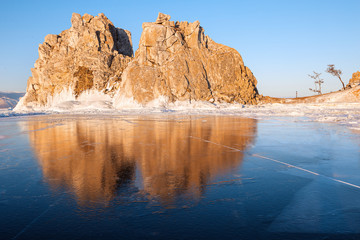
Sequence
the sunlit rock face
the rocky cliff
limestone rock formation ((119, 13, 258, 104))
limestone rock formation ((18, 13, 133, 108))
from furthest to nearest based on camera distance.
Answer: limestone rock formation ((18, 13, 133, 108)) < the rocky cliff < limestone rock formation ((119, 13, 258, 104)) < the sunlit rock face

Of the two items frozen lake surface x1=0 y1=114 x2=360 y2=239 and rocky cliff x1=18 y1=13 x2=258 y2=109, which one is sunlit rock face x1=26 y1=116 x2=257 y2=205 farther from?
rocky cliff x1=18 y1=13 x2=258 y2=109

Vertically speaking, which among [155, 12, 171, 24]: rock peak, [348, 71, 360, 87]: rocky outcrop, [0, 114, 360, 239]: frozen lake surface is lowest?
[0, 114, 360, 239]: frozen lake surface

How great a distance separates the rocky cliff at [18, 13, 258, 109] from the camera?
59281 mm

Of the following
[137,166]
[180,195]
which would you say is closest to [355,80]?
[137,166]

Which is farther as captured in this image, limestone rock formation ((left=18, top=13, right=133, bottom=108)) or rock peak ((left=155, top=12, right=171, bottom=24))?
limestone rock formation ((left=18, top=13, right=133, bottom=108))

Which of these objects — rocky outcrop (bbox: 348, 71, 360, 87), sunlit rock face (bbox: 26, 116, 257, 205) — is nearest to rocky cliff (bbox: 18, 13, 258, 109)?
rocky outcrop (bbox: 348, 71, 360, 87)

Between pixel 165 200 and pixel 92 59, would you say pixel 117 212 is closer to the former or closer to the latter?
pixel 165 200

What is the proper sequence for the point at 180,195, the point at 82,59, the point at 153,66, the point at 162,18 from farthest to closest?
the point at 82,59, the point at 162,18, the point at 153,66, the point at 180,195

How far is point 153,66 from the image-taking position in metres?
60.9

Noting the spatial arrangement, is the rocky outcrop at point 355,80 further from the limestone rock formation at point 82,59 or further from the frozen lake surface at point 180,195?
the frozen lake surface at point 180,195

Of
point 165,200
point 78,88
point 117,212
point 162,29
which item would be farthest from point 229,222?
point 78,88

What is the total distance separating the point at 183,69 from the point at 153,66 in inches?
285

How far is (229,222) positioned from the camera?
3.52 meters

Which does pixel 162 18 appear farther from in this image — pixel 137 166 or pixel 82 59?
pixel 137 166
